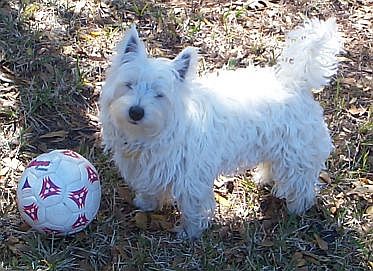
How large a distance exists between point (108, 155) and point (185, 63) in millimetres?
964

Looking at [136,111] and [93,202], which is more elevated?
[136,111]

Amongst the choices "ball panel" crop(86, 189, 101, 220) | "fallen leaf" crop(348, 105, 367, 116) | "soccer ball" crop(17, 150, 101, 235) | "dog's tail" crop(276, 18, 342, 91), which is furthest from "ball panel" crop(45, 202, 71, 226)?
"fallen leaf" crop(348, 105, 367, 116)

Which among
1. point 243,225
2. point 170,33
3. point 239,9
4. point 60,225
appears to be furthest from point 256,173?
point 239,9

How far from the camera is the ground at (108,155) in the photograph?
361 cm

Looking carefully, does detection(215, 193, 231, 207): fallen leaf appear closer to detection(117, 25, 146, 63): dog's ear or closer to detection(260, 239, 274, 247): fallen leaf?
detection(260, 239, 274, 247): fallen leaf

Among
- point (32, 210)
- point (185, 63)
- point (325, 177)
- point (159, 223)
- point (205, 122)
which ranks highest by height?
point (185, 63)

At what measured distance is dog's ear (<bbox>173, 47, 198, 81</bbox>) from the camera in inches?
132

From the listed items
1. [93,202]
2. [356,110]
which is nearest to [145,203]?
[93,202]

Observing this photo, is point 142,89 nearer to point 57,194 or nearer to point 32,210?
point 57,194

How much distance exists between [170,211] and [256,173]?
557 mm

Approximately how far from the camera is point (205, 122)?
137 inches

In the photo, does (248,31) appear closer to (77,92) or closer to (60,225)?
(77,92)

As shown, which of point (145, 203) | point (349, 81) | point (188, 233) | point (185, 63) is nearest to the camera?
point (185, 63)

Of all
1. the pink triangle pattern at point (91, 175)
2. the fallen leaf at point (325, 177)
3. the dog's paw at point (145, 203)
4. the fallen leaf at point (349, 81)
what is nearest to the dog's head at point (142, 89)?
the pink triangle pattern at point (91, 175)
